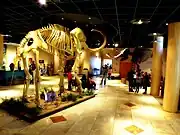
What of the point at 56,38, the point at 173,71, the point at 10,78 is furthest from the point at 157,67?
the point at 10,78

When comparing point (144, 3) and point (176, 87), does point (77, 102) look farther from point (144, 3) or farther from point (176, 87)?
point (144, 3)

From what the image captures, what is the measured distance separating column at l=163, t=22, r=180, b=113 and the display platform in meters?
7.97

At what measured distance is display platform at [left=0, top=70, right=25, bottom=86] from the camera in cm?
1014

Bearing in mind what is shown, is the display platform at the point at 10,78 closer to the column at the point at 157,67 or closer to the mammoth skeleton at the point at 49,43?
the mammoth skeleton at the point at 49,43

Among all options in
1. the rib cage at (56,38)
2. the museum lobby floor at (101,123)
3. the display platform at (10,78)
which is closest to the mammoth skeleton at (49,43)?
the rib cage at (56,38)

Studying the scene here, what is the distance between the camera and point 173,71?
19.4ft

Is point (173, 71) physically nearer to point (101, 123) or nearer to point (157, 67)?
point (157, 67)

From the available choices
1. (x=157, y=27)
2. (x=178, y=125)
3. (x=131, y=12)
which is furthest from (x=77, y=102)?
(x=157, y=27)

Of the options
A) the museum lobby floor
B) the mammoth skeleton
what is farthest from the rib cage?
the museum lobby floor

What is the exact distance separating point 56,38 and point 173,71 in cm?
427

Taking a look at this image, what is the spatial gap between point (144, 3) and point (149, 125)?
3.44m

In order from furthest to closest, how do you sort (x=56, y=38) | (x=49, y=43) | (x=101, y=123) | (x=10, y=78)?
(x=10, y=78) → (x=56, y=38) → (x=49, y=43) → (x=101, y=123)

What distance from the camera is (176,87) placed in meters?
5.95

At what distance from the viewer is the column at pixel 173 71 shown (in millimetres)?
5842
